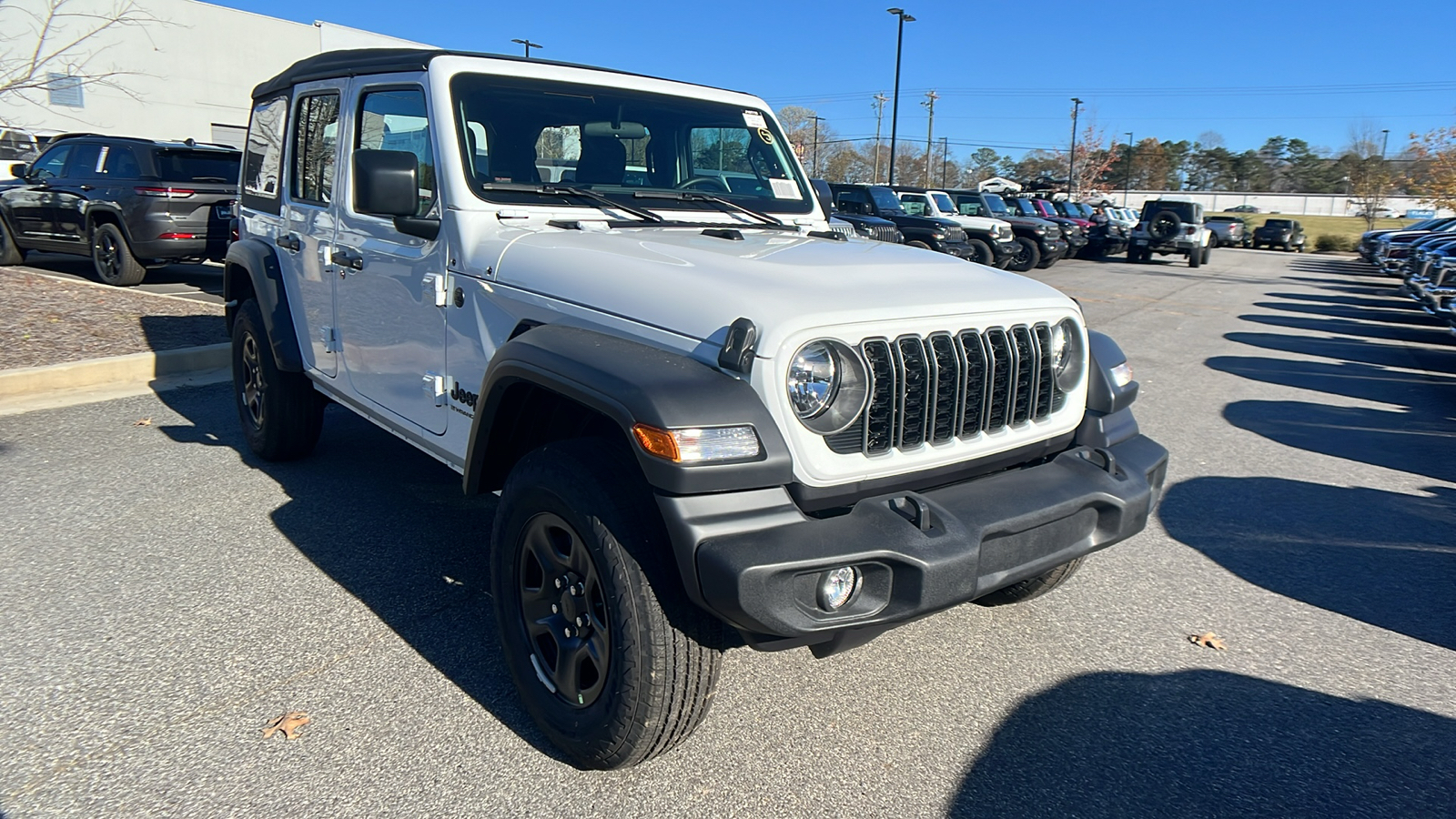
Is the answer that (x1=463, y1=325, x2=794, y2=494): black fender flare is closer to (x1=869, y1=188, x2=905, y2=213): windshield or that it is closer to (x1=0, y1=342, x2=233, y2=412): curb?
(x1=0, y1=342, x2=233, y2=412): curb

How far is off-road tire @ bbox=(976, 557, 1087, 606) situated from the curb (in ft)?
16.1

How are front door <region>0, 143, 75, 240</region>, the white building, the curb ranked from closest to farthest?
1. the curb
2. front door <region>0, 143, 75, 240</region>
3. the white building

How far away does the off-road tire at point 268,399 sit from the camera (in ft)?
16.1

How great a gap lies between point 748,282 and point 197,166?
10713 millimetres

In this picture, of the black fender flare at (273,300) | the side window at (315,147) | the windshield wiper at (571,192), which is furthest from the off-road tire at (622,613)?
the black fender flare at (273,300)

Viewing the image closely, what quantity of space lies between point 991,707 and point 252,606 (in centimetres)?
269

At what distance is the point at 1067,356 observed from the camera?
10.2ft

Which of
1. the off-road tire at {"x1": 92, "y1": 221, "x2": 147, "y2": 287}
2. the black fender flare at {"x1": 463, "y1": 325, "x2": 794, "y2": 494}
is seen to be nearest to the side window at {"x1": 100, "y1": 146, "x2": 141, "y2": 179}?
the off-road tire at {"x1": 92, "y1": 221, "x2": 147, "y2": 287}

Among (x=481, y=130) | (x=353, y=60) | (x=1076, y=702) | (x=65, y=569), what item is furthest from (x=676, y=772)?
(x=353, y=60)

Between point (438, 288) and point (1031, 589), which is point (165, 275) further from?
point (1031, 589)

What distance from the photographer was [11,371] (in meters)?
6.60

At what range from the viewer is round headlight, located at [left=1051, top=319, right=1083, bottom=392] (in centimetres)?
307

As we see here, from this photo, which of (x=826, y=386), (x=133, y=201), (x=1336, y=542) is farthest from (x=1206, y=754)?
(x=133, y=201)

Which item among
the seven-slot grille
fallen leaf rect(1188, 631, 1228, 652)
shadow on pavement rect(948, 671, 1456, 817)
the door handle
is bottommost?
shadow on pavement rect(948, 671, 1456, 817)
